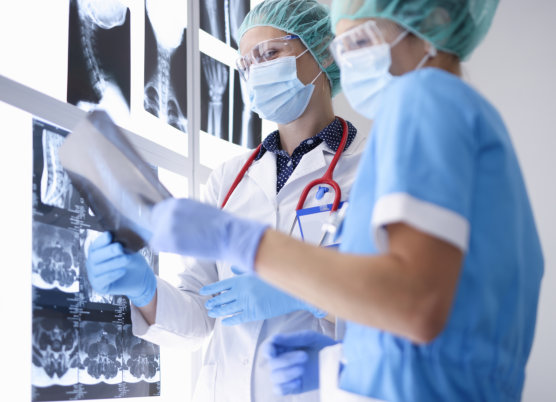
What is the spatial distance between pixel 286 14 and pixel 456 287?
54.1 inches

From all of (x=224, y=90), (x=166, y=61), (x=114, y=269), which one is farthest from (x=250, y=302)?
(x=224, y=90)

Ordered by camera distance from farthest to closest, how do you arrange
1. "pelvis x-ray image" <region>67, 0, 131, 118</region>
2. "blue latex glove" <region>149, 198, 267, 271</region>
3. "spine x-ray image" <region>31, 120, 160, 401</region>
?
"pelvis x-ray image" <region>67, 0, 131, 118</region>, "spine x-ray image" <region>31, 120, 160, 401</region>, "blue latex glove" <region>149, 198, 267, 271</region>

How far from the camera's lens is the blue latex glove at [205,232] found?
0.88 m

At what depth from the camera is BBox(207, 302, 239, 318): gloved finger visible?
1.62m

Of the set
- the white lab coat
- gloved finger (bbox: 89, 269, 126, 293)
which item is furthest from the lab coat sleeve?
gloved finger (bbox: 89, 269, 126, 293)

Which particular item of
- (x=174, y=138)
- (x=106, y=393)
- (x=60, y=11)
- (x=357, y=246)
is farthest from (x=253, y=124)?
(x=357, y=246)

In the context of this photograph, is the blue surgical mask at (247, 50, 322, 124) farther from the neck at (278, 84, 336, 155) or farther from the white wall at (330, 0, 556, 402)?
the white wall at (330, 0, 556, 402)

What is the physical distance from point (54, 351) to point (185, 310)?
377 mm

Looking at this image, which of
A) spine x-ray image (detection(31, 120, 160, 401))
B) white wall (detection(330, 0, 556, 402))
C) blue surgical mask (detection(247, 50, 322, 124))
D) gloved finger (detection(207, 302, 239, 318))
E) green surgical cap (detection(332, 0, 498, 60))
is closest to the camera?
green surgical cap (detection(332, 0, 498, 60))

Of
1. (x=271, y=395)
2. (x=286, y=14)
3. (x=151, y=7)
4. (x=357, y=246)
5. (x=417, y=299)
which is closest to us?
(x=417, y=299)

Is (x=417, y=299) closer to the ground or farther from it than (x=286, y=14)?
closer to the ground

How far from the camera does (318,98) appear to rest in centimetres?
198

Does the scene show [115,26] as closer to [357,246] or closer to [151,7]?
[151,7]

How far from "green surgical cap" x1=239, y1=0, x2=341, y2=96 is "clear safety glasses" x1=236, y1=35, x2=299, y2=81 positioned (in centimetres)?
5
